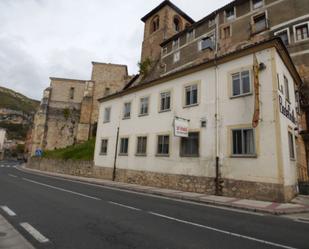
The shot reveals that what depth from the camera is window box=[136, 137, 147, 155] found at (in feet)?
58.8

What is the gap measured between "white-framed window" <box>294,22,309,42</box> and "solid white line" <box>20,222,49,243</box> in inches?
1044

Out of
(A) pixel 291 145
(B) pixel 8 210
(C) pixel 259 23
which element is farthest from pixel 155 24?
(B) pixel 8 210

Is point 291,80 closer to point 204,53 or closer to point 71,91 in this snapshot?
point 204,53

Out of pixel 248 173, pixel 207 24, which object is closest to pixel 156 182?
pixel 248 173

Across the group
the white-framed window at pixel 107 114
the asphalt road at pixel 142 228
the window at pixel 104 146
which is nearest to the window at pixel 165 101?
the white-framed window at pixel 107 114

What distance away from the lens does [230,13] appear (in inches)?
1193

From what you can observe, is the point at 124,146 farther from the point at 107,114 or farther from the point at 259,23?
the point at 259,23

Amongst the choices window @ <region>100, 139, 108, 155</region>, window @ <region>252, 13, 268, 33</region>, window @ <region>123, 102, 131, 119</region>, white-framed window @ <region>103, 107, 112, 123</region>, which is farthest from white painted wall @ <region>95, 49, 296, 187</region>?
window @ <region>252, 13, 268, 33</region>

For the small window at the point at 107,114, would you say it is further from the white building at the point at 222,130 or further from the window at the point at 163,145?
the window at the point at 163,145

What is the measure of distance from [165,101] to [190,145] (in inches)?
172

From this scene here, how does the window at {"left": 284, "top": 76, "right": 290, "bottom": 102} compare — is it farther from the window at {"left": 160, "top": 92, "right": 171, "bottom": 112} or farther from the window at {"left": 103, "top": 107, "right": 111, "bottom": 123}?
the window at {"left": 103, "top": 107, "right": 111, "bottom": 123}

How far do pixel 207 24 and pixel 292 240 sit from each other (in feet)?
109

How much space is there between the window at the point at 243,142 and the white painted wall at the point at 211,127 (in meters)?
0.34

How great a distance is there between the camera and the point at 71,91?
159 ft
